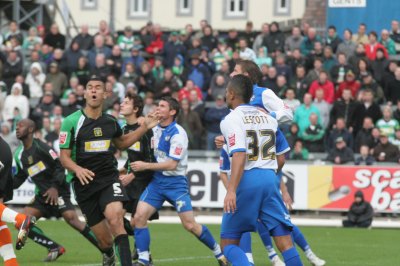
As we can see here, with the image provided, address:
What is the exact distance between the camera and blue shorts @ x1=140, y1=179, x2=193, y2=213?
1484cm

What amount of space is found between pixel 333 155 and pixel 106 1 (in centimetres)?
2330

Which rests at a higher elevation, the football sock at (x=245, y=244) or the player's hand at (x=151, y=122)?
the player's hand at (x=151, y=122)

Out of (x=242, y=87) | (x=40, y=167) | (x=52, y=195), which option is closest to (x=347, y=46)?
(x=40, y=167)

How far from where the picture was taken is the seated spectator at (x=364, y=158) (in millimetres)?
25734

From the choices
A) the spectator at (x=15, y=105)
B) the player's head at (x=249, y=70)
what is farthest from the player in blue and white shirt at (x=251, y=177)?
the spectator at (x=15, y=105)

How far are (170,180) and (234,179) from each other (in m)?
4.19

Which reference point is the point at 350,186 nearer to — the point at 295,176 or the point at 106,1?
the point at 295,176

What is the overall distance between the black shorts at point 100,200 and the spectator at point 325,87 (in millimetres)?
15028

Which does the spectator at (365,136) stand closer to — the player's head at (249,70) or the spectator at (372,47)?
the spectator at (372,47)

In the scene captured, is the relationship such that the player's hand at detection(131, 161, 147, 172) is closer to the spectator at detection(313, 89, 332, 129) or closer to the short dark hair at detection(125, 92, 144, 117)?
the short dark hair at detection(125, 92, 144, 117)

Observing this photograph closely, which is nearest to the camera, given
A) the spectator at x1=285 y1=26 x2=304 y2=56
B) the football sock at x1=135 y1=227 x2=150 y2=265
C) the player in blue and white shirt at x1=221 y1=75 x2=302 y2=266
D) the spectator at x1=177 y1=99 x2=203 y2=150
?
the player in blue and white shirt at x1=221 y1=75 x2=302 y2=266

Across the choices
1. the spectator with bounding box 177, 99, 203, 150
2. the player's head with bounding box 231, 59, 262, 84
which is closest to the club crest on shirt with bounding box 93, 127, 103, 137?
the player's head with bounding box 231, 59, 262, 84

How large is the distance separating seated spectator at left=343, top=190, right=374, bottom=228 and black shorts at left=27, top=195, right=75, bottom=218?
912 centimetres

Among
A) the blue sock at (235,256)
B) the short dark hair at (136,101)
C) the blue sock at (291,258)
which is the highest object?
the short dark hair at (136,101)
